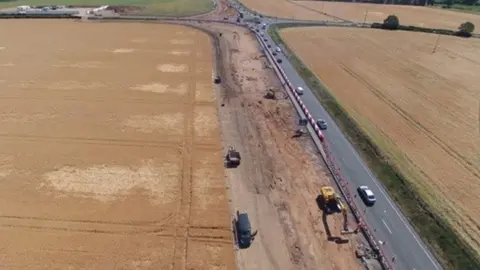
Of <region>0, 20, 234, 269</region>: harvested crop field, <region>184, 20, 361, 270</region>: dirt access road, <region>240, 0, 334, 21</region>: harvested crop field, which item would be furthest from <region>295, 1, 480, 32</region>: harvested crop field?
<region>184, 20, 361, 270</region>: dirt access road

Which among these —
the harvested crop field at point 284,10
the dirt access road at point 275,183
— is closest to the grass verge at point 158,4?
the harvested crop field at point 284,10

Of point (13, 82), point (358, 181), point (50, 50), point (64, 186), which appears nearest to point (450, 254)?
point (358, 181)

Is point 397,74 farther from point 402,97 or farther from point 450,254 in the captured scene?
point 450,254

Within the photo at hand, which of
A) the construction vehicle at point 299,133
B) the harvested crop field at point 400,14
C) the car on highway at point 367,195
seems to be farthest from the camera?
the harvested crop field at point 400,14

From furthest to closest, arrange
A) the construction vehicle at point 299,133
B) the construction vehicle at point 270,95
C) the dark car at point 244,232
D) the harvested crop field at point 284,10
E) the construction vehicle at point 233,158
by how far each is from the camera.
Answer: the harvested crop field at point 284,10
the construction vehicle at point 270,95
the construction vehicle at point 299,133
the construction vehicle at point 233,158
the dark car at point 244,232

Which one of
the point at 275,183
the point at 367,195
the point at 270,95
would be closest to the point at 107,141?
the point at 275,183

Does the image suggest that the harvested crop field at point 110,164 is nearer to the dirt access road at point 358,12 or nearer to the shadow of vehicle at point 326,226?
the shadow of vehicle at point 326,226
